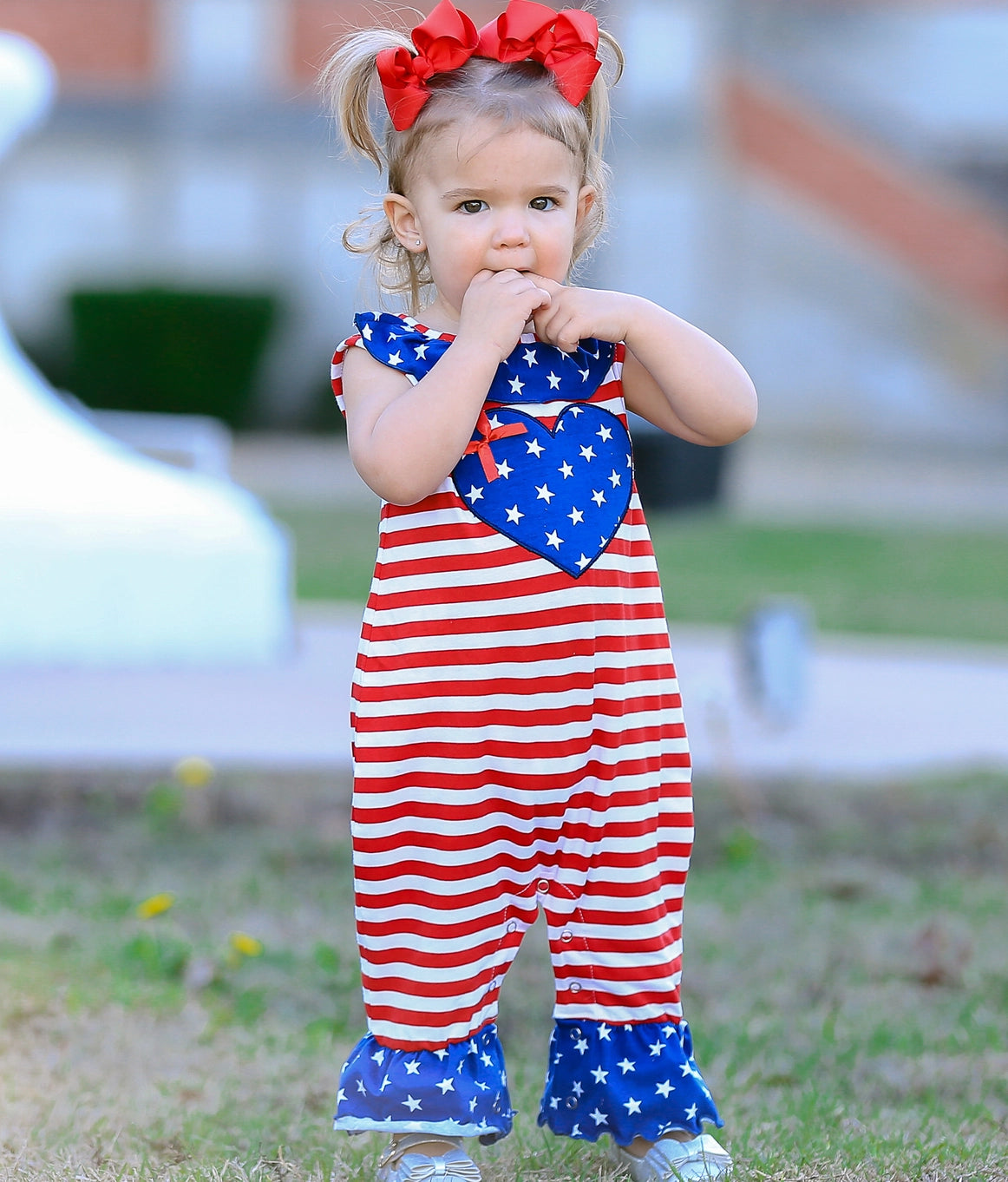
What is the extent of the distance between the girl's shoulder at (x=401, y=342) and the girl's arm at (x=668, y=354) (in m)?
0.13

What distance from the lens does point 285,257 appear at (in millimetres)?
18922

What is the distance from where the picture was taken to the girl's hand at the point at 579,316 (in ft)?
6.58

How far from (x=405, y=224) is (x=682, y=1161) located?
1.21 metres

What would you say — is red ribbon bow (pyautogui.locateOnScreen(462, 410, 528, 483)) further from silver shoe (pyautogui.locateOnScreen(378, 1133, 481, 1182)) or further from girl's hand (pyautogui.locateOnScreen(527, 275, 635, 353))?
silver shoe (pyautogui.locateOnScreen(378, 1133, 481, 1182))

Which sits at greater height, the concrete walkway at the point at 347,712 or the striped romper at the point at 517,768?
the striped romper at the point at 517,768

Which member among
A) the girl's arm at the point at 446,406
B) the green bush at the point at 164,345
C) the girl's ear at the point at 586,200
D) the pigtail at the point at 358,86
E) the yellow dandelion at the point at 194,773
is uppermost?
the pigtail at the point at 358,86

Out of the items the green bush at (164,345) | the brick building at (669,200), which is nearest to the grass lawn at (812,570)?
the green bush at (164,345)

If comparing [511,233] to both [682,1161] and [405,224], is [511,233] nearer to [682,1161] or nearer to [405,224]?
[405,224]

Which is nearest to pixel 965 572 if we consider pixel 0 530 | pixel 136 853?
pixel 0 530

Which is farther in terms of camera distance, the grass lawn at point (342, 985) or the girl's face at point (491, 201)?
the grass lawn at point (342, 985)

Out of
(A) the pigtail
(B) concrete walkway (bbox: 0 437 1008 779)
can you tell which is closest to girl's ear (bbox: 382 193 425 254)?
(A) the pigtail

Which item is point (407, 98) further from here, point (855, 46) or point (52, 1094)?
point (855, 46)

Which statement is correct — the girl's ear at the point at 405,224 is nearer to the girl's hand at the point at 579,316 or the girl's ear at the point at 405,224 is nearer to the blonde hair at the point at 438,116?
the blonde hair at the point at 438,116

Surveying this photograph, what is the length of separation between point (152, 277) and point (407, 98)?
56.5 ft
